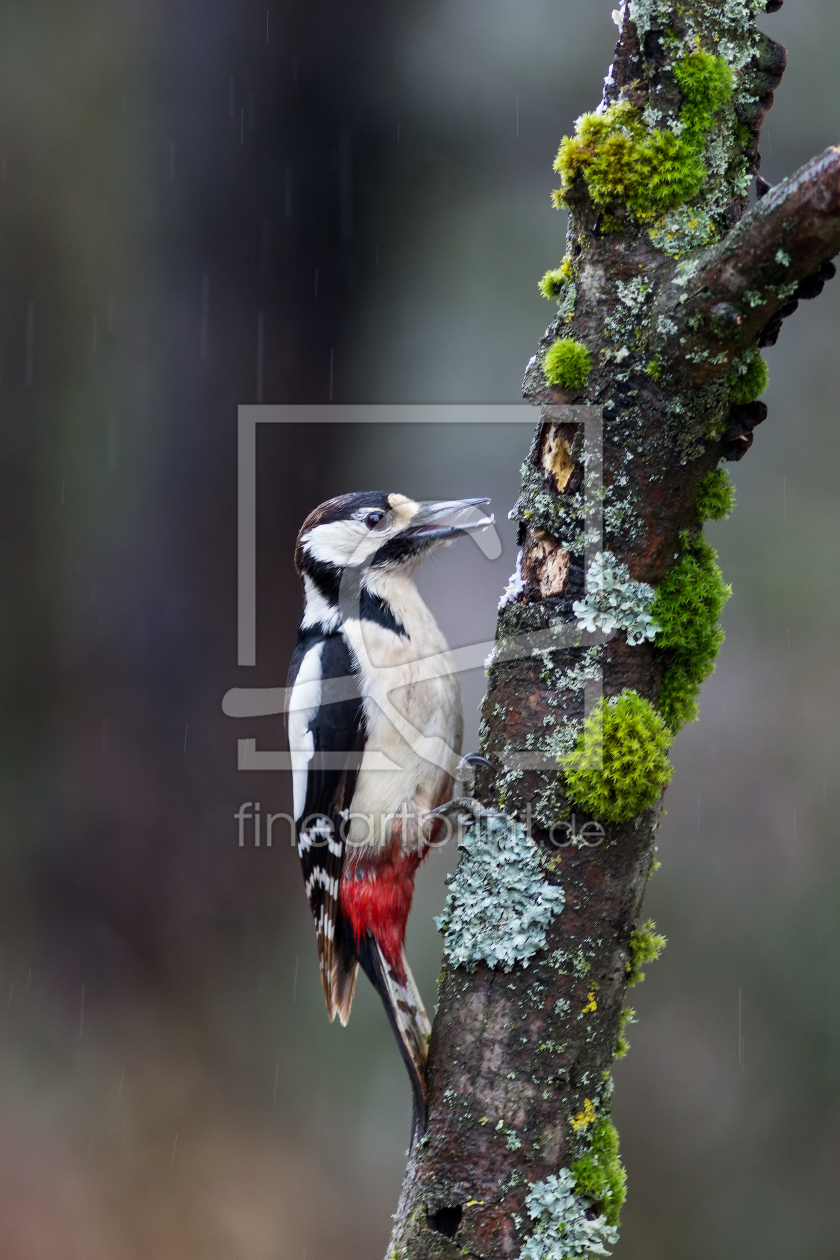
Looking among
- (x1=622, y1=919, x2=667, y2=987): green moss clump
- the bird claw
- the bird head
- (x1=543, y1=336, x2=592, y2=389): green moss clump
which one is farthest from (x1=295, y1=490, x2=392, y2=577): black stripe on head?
(x1=622, y1=919, x2=667, y2=987): green moss clump

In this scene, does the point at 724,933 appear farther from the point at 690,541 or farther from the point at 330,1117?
the point at 690,541

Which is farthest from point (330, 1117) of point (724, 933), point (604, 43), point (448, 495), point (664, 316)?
point (604, 43)

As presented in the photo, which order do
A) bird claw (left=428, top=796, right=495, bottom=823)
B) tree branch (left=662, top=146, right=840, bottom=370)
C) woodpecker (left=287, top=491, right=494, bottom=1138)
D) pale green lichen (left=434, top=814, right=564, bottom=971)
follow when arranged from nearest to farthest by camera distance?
tree branch (left=662, top=146, right=840, bottom=370) < pale green lichen (left=434, top=814, right=564, bottom=971) < bird claw (left=428, top=796, right=495, bottom=823) < woodpecker (left=287, top=491, right=494, bottom=1138)

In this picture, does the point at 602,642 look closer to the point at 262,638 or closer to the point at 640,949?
the point at 640,949

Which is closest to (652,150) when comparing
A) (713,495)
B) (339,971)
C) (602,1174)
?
(713,495)

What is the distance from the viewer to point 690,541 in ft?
6.87

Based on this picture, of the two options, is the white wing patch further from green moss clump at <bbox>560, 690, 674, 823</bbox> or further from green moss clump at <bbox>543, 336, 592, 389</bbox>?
green moss clump at <bbox>543, 336, 592, 389</bbox>

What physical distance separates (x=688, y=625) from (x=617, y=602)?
143 mm

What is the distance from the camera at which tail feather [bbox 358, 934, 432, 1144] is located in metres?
2.20

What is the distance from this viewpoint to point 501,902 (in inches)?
82.3

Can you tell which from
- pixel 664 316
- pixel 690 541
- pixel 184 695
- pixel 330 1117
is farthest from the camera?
pixel 330 1117

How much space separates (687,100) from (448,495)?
3.06 metres

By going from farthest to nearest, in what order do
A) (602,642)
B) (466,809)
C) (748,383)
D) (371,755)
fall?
1. (371,755)
2. (466,809)
3. (602,642)
4. (748,383)

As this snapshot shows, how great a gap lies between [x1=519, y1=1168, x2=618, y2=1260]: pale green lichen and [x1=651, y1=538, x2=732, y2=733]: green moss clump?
2.86 ft
